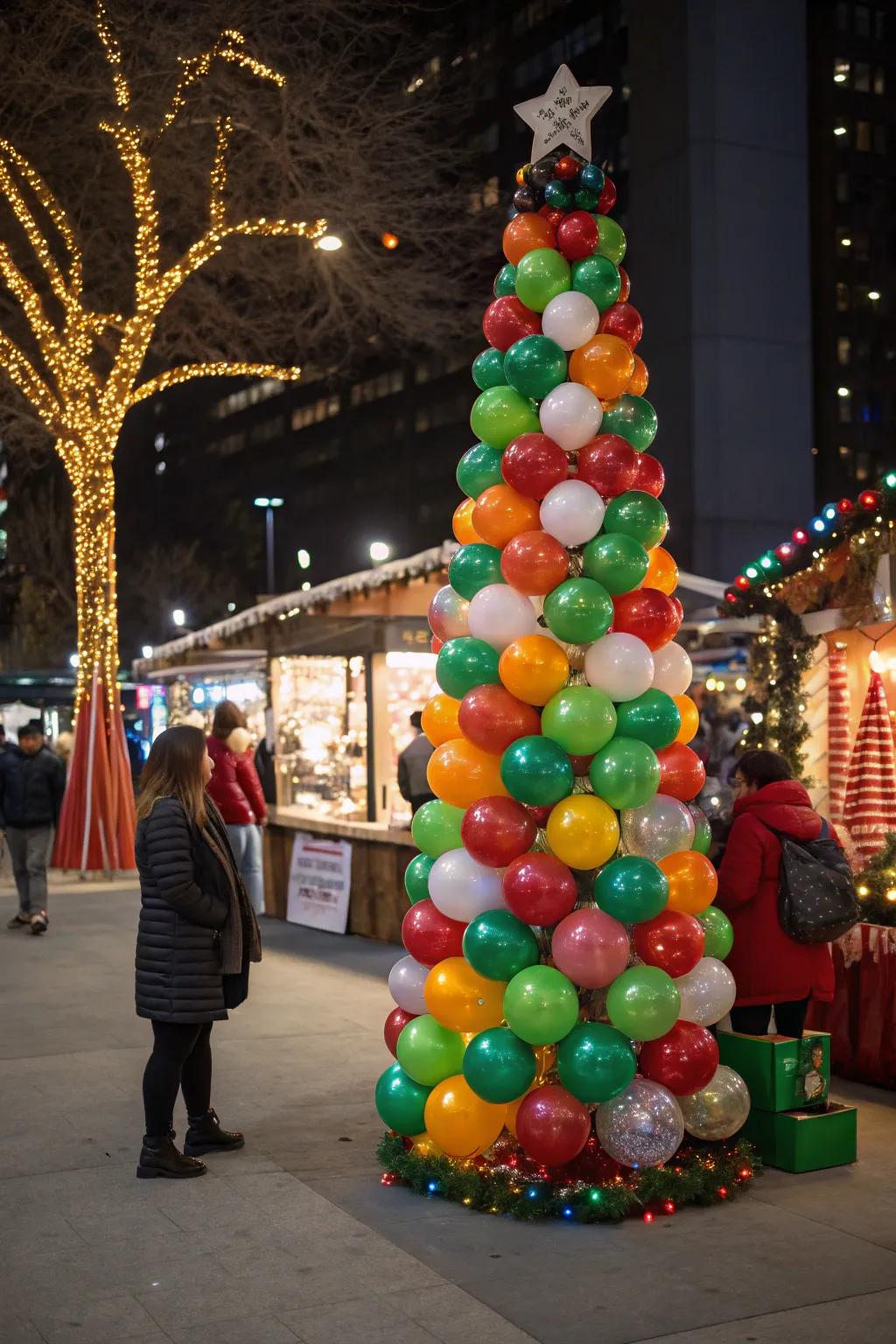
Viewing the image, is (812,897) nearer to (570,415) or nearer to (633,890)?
(633,890)

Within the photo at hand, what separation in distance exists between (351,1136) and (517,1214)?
134 cm

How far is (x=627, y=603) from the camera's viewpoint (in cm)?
597

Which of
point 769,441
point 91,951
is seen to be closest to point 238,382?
point 769,441

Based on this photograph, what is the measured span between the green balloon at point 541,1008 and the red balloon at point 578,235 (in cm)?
297

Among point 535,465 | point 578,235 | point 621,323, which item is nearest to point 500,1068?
point 535,465

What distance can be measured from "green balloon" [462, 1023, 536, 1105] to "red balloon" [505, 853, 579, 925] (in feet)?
1.52

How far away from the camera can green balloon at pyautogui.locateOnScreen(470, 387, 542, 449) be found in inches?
240

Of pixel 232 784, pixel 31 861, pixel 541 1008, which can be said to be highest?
pixel 232 784

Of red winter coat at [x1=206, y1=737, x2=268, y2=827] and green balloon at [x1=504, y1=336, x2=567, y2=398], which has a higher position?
green balloon at [x1=504, y1=336, x2=567, y2=398]

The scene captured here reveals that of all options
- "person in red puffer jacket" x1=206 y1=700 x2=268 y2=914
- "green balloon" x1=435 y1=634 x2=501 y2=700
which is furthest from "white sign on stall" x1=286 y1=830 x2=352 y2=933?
"green balloon" x1=435 y1=634 x2=501 y2=700

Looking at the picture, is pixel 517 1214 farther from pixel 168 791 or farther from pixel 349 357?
pixel 349 357

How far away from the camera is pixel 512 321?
6207 millimetres

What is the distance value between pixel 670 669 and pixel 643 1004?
1409 millimetres

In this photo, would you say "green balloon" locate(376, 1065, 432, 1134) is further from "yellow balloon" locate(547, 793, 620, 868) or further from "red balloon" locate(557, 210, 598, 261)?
"red balloon" locate(557, 210, 598, 261)
